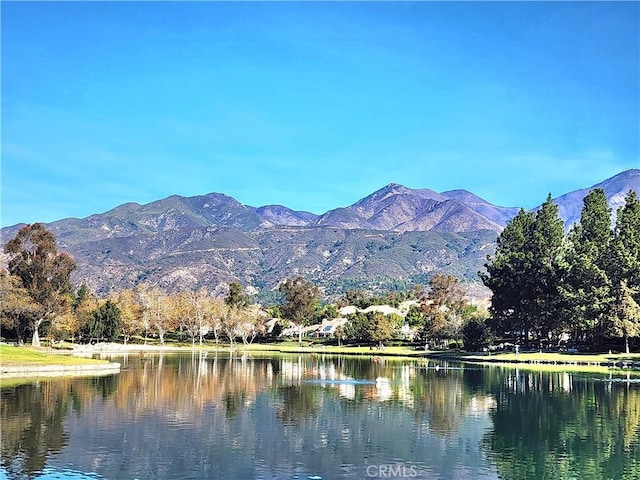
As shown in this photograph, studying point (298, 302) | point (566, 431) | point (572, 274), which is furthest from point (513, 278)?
point (298, 302)

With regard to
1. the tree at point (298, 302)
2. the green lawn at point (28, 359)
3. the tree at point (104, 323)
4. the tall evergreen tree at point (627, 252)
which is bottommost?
the green lawn at point (28, 359)

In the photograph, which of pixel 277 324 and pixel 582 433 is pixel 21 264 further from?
pixel 277 324

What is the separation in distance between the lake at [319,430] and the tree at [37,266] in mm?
35429

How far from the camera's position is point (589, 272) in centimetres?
7106

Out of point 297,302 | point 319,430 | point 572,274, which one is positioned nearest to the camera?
point 319,430

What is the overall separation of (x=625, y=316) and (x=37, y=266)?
64.9 m

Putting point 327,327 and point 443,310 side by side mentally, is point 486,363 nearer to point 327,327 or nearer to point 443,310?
point 443,310

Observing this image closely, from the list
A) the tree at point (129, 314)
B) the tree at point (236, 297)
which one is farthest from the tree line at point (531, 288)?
the tree at point (236, 297)

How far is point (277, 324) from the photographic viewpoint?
151625mm

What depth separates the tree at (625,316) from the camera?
65125mm

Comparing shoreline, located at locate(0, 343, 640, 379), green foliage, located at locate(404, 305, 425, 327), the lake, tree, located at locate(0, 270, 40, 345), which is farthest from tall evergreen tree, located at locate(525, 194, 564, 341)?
tree, located at locate(0, 270, 40, 345)

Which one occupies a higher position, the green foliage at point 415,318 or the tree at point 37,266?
the tree at point 37,266

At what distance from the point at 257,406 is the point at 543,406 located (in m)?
15.0

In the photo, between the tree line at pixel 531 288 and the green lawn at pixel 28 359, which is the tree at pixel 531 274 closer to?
the tree line at pixel 531 288
